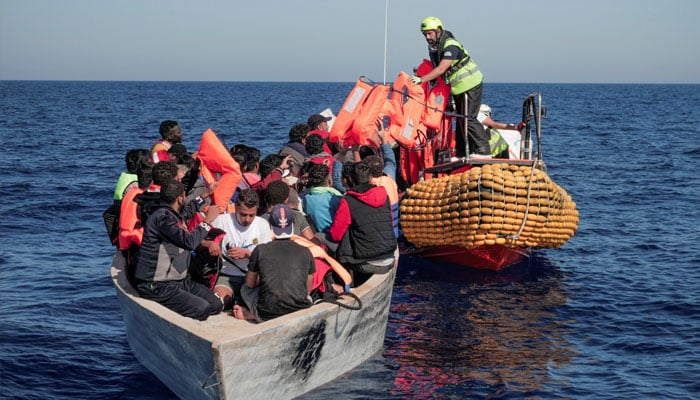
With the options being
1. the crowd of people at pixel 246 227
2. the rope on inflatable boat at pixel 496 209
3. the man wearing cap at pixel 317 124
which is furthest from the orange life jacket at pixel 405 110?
the crowd of people at pixel 246 227

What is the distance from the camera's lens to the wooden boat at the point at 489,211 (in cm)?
1038

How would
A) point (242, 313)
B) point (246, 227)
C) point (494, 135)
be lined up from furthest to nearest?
point (494, 135)
point (246, 227)
point (242, 313)

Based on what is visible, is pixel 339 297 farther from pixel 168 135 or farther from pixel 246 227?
pixel 168 135

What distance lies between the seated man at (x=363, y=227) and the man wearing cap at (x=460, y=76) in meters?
4.04

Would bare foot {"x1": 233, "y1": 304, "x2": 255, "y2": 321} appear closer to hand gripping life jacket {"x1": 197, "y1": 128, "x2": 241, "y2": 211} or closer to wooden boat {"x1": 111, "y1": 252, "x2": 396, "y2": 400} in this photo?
wooden boat {"x1": 111, "y1": 252, "x2": 396, "y2": 400}

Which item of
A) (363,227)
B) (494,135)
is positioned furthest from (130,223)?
(494,135)

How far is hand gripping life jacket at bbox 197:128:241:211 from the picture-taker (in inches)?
338

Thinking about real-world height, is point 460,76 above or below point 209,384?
above

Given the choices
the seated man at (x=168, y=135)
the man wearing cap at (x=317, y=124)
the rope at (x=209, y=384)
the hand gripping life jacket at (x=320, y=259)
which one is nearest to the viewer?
the rope at (x=209, y=384)

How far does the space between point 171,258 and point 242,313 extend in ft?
2.63

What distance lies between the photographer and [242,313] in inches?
292

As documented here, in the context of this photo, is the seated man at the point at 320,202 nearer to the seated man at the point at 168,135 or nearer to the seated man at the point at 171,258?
the seated man at the point at 171,258

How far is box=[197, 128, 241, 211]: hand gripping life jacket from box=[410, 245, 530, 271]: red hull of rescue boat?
4.18 m

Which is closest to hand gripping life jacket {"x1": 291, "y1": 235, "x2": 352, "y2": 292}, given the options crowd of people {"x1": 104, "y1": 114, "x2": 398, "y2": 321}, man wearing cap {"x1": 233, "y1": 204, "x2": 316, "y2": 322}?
crowd of people {"x1": 104, "y1": 114, "x2": 398, "y2": 321}
